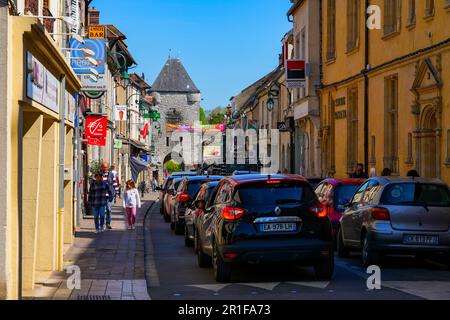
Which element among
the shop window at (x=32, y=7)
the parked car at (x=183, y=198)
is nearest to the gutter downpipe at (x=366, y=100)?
the parked car at (x=183, y=198)

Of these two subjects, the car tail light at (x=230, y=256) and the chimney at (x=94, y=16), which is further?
the chimney at (x=94, y=16)

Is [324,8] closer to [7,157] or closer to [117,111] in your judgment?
[117,111]

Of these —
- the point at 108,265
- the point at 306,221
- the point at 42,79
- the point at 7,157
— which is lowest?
the point at 108,265

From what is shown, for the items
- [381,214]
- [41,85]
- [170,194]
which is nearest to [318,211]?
[381,214]

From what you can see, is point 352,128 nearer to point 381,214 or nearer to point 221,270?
point 381,214

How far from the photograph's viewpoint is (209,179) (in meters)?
26.0

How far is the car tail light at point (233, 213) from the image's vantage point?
13523mm

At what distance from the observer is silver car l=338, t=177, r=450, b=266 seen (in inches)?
609

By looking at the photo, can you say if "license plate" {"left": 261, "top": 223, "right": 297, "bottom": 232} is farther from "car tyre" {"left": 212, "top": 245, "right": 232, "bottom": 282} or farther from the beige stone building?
the beige stone building

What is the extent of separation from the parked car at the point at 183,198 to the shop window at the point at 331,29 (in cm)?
1440

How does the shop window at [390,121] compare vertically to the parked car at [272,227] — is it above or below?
above

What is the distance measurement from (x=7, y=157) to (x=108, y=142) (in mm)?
44240

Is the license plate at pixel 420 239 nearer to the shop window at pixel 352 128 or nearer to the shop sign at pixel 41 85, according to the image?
the shop sign at pixel 41 85
